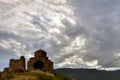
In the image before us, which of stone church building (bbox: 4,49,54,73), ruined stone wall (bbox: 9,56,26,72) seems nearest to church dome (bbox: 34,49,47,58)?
stone church building (bbox: 4,49,54,73)

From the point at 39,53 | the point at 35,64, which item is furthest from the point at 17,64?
the point at 39,53

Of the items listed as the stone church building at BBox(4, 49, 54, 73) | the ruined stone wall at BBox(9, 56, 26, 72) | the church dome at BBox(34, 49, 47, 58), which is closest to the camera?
the ruined stone wall at BBox(9, 56, 26, 72)

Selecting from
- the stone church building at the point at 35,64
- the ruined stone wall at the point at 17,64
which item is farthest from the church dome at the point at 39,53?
the ruined stone wall at the point at 17,64

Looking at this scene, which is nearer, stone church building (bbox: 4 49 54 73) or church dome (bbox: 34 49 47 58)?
stone church building (bbox: 4 49 54 73)

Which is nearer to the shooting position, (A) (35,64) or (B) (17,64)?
(B) (17,64)

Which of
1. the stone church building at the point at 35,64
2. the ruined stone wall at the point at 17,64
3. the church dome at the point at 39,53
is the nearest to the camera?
the ruined stone wall at the point at 17,64

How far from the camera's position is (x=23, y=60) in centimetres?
14862

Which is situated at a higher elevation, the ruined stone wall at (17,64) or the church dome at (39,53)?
the church dome at (39,53)

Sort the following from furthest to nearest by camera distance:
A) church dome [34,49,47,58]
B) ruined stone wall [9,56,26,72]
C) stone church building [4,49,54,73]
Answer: church dome [34,49,47,58]
stone church building [4,49,54,73]
ruined stone wall [9,56,26,72]

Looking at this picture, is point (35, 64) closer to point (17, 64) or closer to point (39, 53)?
point (39, 53)

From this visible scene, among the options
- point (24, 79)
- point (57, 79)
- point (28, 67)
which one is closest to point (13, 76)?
point (24, 79)

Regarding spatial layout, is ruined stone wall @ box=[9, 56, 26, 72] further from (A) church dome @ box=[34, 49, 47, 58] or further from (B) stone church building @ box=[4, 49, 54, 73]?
(A) church dome @ box=[34, 49, 47, 58]

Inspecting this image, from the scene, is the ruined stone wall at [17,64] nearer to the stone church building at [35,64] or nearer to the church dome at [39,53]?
the stone church building at [35,64]

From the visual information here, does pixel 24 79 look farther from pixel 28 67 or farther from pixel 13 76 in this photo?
pixel 28 67
